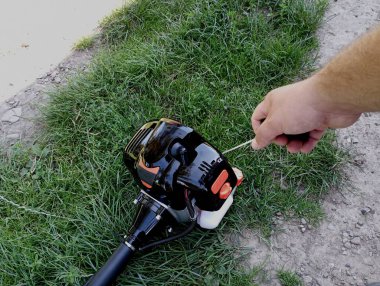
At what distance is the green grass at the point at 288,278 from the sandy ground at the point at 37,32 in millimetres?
1876

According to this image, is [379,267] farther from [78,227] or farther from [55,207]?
[55,207]

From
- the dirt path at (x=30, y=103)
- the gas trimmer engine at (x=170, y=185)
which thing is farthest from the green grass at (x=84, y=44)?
the gas trimmer engine at (x=170, y=185)

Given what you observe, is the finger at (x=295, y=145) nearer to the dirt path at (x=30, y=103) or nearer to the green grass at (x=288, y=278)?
the green grass at (x=288, y=278)

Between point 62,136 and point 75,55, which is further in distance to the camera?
point 75,55

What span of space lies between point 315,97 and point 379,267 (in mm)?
1098

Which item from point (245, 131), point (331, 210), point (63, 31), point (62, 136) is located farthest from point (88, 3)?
point (331, 210)

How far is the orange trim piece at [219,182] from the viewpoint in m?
1.89

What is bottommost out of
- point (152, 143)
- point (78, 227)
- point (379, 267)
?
point (379, 267)

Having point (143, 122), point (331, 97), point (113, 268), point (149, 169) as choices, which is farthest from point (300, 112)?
point (143, 122)

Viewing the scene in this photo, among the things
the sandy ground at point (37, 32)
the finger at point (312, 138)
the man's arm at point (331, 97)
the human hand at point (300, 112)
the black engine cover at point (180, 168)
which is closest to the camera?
the man's arm at point (331, 97)

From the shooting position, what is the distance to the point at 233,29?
2768mm

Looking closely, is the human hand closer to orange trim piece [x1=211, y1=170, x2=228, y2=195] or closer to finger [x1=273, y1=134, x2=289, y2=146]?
finger [x1=273, y1=134, x2=289, y2=146]

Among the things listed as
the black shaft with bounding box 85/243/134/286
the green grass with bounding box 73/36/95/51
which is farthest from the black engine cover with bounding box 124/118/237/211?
the green grass with bounding box 73/36/95/51

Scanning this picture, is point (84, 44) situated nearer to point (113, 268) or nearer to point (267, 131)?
point (113, 268)
